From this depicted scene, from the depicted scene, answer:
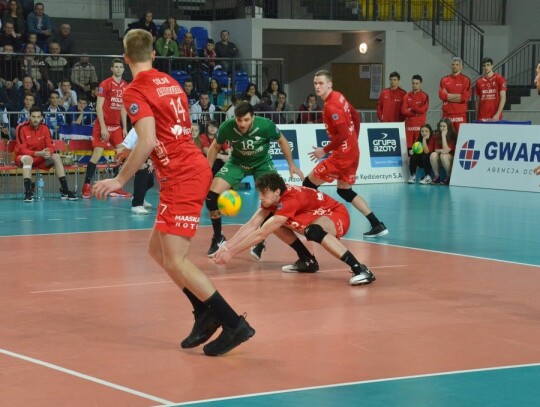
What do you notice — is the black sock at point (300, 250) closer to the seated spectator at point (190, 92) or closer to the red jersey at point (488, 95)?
the red jersey at point (488, 95)

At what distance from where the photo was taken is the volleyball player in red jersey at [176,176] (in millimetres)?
7488

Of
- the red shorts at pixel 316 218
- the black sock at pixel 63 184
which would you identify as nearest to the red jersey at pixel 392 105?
the black sock at pixel 63 184

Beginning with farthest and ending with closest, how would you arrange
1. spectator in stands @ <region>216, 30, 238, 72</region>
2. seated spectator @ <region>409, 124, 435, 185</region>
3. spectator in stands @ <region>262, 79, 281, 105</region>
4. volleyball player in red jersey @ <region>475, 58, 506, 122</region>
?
1. spectator in stands @ <region>216, 30, 238, 72</region>
2. spectator in stands @ <region>262, 79, 281, 105</region>
3. volleyball player in red jersey @ <region>475, 58, 506, 122</region>
4. seated spectator @ <region>409, 124, 435, 185</region>

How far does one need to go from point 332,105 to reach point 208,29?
16.4 metres

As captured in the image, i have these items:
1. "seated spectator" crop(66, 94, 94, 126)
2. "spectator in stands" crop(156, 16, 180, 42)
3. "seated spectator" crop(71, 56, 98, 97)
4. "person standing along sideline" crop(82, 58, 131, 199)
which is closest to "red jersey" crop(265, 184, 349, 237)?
"person standing along sideline" crop(82, 58, 131, 199)

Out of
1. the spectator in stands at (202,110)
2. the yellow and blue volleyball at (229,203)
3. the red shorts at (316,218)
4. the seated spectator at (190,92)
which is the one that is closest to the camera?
the red shorts at (316,218)

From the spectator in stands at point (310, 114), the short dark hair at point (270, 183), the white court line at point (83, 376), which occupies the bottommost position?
the white court line at point (83, 376)

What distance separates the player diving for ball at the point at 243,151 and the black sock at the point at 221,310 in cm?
443

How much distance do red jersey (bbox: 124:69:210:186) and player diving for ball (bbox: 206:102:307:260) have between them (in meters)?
4.21

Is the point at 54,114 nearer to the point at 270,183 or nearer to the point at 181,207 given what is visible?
the point at 270,183

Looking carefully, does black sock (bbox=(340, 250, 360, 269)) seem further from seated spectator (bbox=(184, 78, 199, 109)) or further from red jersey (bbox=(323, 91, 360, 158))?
seated spectator (bbox=(184, 78, 199, 109))

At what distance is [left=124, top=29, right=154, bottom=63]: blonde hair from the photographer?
24.4ft

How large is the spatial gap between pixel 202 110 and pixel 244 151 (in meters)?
11.6

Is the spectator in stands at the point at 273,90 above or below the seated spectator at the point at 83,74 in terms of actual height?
below
